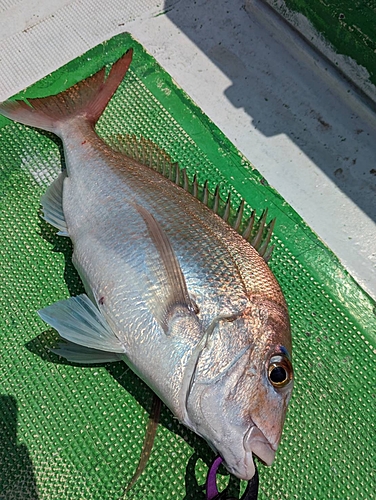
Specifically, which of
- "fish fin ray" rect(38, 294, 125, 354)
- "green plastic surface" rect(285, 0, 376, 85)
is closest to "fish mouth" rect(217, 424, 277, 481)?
"fish fin ray" rect(38, 294, 125, 354)

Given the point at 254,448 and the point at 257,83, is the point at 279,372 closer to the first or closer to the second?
the point at 254,448

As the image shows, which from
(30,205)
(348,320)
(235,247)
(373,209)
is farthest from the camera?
(373,209)

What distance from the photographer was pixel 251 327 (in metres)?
1.55

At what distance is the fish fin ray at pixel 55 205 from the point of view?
2080mm

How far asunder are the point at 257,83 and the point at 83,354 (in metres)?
2.01

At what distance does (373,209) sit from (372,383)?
100 centimetres

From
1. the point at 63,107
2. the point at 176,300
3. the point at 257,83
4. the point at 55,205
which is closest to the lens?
the point at 176,300

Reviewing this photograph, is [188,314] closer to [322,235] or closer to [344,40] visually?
[322,235]

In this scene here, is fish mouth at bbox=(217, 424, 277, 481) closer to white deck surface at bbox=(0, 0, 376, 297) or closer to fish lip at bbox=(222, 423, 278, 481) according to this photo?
fish lip at bbox=(222, 423, 278, 481)

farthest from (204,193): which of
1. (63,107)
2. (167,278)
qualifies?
(63,107)

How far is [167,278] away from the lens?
5.40ft

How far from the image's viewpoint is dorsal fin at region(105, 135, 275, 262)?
6.20 ft

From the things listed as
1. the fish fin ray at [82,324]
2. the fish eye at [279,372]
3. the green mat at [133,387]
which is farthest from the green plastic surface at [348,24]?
the fish fin ray at [82,324]

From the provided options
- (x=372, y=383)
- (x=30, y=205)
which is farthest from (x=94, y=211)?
(x=372, y=383)
